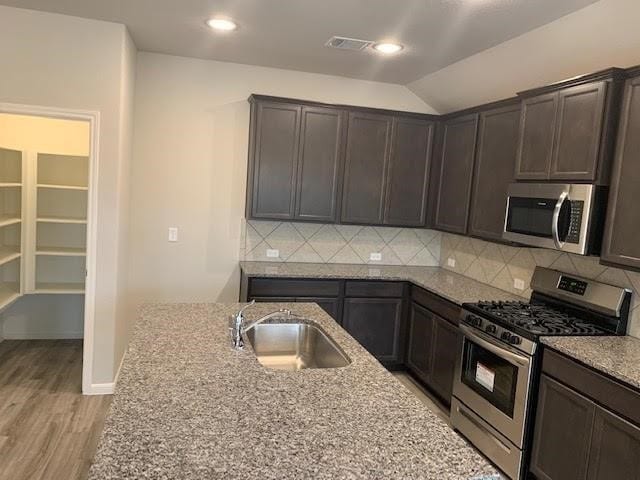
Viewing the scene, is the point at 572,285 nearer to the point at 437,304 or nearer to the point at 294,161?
the point at 437,304

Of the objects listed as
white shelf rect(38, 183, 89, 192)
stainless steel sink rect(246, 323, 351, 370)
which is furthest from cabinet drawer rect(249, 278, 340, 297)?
white shelf rect(38, 183, 89, 192)

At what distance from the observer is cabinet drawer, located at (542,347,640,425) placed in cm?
206

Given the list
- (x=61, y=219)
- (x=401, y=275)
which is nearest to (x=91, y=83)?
(x=61, y=219)

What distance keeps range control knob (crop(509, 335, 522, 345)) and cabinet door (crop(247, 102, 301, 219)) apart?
2.11 metres

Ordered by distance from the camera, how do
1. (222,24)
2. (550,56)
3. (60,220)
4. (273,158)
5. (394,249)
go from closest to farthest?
(550,56)
(222,24)
(273,158)
(60,220)
(394,249)

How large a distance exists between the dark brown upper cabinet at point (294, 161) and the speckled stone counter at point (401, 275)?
437mm

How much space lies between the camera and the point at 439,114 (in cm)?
464

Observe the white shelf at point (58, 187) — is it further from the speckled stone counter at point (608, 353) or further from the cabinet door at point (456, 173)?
the speckled stone counter at point (608, 353)

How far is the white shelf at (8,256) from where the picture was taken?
4051 millimetres

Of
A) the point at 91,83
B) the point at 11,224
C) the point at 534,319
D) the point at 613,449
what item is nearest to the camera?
the point at 613,449

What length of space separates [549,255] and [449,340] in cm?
91

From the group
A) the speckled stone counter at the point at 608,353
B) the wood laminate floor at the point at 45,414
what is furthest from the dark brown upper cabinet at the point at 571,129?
the wood laminate floor at the point at 45,414

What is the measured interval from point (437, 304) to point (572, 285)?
0.95 m

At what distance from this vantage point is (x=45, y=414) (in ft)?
10.7
